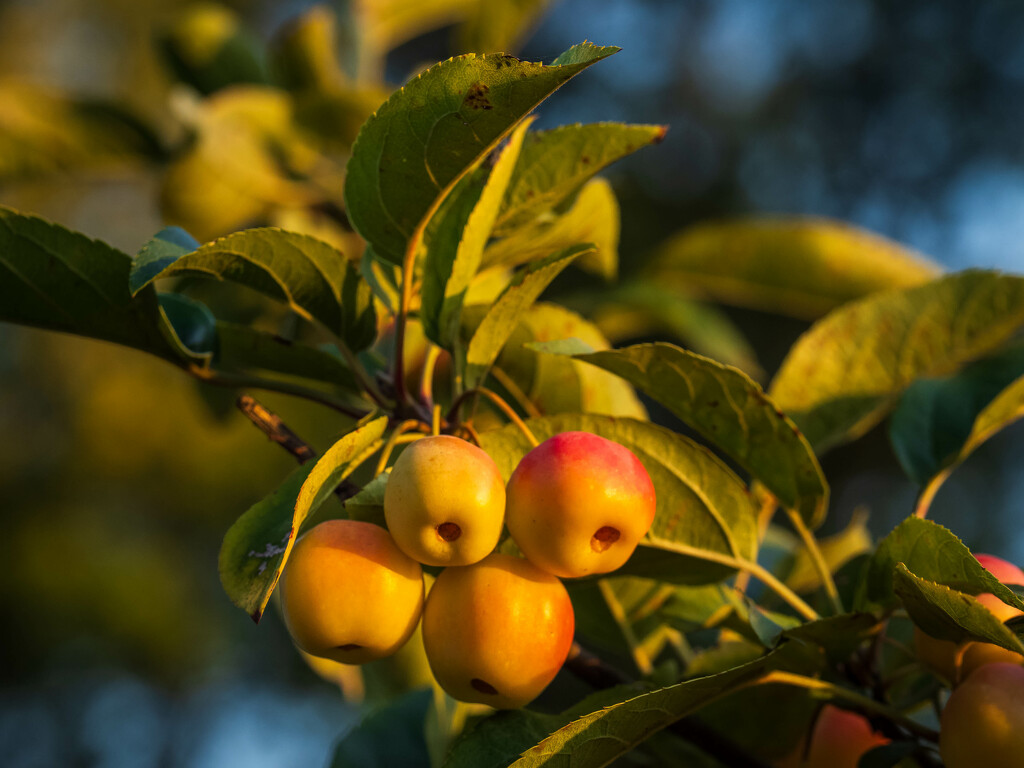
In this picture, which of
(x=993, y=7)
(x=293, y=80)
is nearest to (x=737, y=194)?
(x=993, y=7)

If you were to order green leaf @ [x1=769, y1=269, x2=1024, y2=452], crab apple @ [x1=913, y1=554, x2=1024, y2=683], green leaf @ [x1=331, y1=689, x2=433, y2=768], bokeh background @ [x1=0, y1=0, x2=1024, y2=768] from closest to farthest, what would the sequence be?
crab apple @ [x1=913, y1=554, x2=1024, y2=683], green leaf @ [x1=769, y1=269, x2=1024, y2=452], green leaf @ [x1=331, y1=689, x2=433, y2=768], bokeh background @ [x1=0, y1=0, x2=1024, y2=768]

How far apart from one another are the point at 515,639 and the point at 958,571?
0.27m

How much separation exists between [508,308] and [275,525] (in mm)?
210

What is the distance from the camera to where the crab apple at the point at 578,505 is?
519 mm

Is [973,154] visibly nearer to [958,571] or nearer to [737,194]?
[737,194]

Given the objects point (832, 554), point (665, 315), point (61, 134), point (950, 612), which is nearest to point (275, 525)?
point (950, 612)

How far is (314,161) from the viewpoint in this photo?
1477 mm

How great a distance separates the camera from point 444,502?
1.62 feet

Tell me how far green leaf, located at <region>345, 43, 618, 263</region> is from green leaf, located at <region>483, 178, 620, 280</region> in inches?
4.8

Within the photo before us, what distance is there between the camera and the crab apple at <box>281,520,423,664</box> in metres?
0.53

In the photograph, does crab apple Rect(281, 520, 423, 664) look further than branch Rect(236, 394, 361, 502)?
No

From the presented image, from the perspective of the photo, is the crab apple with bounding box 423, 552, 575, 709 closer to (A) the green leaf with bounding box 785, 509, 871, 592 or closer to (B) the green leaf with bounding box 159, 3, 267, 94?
(A) the green leaf with bounding box 785, 509, 871, 592

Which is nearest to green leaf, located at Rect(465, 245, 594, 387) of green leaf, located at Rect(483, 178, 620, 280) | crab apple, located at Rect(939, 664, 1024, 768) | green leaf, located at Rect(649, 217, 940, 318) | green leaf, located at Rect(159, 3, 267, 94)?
green leaf, located at Rect(483, 178, 620, 280)

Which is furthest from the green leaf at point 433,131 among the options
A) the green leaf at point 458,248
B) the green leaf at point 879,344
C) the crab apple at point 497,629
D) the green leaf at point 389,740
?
the green leaf at point 389,740
